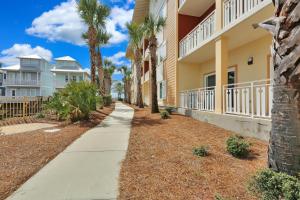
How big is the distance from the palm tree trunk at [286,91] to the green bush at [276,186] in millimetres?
251

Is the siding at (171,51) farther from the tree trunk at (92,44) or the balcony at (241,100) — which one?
the tree trunk at (92,44)

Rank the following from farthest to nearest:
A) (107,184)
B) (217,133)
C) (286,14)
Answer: (217,133), (107,184), (286,14)

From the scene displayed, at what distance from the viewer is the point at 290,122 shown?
3.09 metres

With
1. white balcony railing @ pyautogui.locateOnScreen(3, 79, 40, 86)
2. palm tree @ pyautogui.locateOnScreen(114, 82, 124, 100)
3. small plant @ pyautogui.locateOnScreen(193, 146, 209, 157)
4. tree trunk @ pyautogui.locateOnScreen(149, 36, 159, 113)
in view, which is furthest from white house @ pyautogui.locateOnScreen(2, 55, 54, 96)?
small plant @ pyautogui.locateOnScreen(193, 146, 209, 157)

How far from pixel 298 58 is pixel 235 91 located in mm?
5884

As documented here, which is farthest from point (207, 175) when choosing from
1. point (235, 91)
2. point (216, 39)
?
point (216, 39)

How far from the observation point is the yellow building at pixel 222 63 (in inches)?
299

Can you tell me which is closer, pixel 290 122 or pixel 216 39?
pixel 290 122

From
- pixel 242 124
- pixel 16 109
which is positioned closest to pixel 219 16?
pixel 242 124

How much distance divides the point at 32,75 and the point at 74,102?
41.1 metres

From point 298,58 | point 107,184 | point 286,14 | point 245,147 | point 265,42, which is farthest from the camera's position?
point 265,42

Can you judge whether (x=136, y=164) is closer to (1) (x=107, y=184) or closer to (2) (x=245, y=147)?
(1) (x=107, y=184)

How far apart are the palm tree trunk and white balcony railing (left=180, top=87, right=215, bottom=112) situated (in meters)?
7.28

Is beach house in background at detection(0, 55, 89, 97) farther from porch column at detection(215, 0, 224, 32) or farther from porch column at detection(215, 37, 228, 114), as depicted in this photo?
porch column at detection(215, 37, 228, 114)
